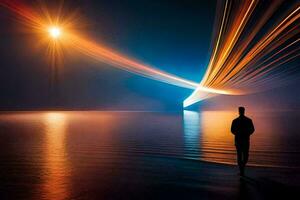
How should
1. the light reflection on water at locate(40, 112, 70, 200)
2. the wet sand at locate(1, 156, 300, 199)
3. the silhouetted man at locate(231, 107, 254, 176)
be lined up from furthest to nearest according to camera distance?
the silhouetted man at locate(231, 107, 254, 176) < the light reflection on water at locate(40, 112, 70, 200) < the wet sand at locate(1, 156, 300, 199)

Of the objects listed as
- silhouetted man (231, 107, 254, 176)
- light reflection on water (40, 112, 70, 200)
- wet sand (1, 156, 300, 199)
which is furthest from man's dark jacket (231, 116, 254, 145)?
light reflection on water (40, 112, 70, 200)

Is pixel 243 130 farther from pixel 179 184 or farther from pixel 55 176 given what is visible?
pixel 55 176

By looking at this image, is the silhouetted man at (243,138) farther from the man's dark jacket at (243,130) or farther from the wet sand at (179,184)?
the wet sand at (179,184)

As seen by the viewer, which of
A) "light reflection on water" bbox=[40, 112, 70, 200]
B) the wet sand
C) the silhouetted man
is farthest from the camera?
the silhouetted man

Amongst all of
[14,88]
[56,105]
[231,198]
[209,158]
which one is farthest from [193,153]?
[56,105]

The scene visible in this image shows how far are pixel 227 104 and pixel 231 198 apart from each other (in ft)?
331

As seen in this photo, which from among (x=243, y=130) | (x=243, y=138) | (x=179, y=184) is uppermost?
(x=243, y=130)

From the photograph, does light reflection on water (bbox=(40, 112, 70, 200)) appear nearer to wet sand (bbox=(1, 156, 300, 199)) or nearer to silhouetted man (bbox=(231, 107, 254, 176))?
wet sand (bbox=(1, 156, 300, 199))

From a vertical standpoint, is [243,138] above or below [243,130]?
below

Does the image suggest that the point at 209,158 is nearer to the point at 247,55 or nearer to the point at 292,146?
the point at 292,146

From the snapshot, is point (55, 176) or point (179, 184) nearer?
point (179, 184)

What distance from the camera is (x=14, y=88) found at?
7200 centimetres

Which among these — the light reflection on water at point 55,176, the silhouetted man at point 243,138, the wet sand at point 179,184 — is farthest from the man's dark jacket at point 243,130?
the light reflection on water at point 55,176

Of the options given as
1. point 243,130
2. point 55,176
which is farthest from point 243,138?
point 55,176
